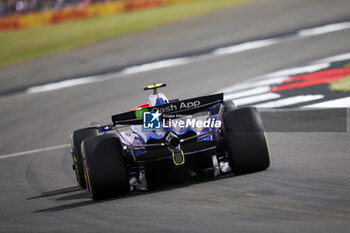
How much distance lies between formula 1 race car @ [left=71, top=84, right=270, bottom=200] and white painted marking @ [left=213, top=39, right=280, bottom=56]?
50.2 ft

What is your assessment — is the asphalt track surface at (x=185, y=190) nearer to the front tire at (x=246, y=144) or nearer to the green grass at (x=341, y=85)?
the front tire at (x=246, y=144)

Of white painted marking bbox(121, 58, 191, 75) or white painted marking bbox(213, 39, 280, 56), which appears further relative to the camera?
white painted marking bbox(213, 39, 280, 56)

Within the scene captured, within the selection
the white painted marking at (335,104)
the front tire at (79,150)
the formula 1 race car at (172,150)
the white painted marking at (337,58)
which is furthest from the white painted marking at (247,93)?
the formula 1 race car at (172,150)

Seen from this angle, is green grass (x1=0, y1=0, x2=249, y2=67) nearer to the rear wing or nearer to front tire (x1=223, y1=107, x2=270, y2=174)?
the rear wing

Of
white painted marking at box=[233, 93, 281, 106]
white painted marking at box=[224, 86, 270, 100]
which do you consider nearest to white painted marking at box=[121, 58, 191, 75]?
white painted marking at box=[224, 86, 270, 100]

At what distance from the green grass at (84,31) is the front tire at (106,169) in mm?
22693

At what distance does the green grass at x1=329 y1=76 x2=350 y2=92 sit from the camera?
15.2 metres

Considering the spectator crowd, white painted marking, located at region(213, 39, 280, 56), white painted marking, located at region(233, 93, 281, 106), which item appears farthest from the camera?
the spectator crowd

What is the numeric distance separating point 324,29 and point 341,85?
10187mm

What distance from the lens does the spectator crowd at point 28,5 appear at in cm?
3366

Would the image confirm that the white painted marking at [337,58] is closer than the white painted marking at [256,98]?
No

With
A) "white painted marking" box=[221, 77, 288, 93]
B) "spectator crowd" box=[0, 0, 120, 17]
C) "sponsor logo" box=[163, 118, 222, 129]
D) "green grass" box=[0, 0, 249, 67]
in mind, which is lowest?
"white painted marking" box=[221, 77, 288, 93]

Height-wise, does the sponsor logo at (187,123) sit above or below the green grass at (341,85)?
above

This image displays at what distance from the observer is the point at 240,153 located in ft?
29.5
